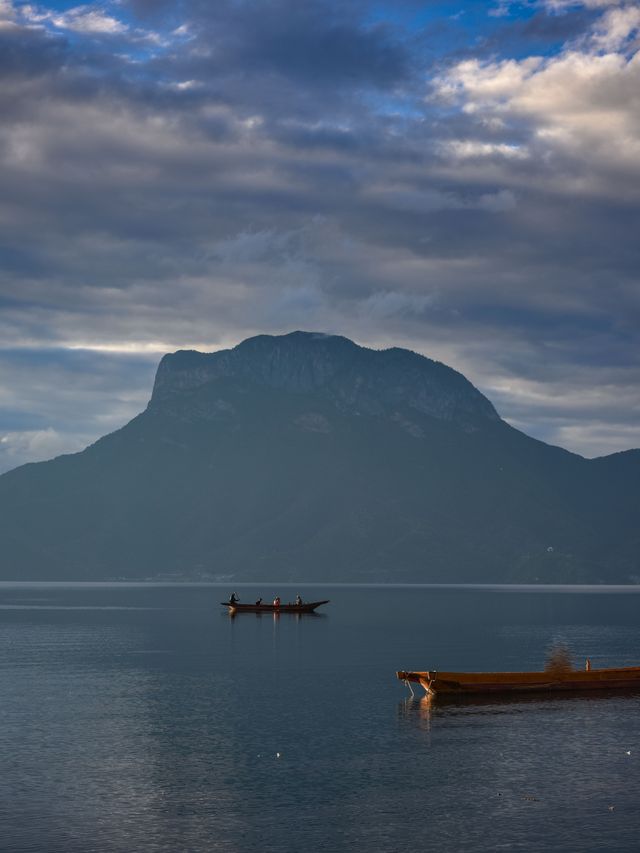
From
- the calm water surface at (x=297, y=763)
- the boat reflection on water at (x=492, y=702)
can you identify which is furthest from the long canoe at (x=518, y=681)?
the calm water surface at (x=297, y=763)

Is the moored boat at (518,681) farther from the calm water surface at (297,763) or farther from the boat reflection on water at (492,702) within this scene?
the calm water surface at (297,763)

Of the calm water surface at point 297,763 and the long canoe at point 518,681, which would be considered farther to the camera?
the long canoe at point 518,681

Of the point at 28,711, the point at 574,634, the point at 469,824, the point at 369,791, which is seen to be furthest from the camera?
the point at 574,634

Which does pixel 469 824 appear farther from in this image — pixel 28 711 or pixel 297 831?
pixel 28 711

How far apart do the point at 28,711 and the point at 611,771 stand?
43107mm

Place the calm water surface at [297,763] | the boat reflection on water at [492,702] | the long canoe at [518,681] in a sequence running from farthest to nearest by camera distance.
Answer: the long canoe at [518,681] < the boat reflection on water at [492,702] < the calm water surface at [297,763]

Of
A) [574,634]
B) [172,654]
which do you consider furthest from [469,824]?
[574,634]

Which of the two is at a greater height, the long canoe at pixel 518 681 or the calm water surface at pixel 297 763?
the long canoe at pixel 518 681

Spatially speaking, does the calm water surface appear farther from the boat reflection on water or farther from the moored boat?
the moored boat

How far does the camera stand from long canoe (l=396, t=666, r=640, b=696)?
293ft

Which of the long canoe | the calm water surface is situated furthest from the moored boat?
the calm water surface

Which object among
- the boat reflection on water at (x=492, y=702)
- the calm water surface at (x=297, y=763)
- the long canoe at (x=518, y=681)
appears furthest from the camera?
the long canoe at (x=518, y=681)

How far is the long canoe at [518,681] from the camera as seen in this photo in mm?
89250

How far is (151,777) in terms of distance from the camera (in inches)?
2279
